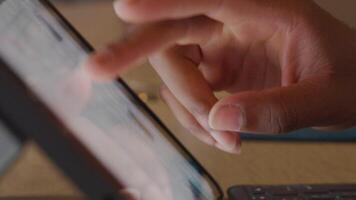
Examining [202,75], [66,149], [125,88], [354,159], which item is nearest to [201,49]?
[202,75]

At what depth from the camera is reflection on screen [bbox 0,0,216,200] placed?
10.6 inches

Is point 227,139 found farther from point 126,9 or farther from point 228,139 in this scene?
point 126,9

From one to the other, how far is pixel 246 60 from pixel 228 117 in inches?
7.3

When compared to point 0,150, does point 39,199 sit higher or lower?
lower

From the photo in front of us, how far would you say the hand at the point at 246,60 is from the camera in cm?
42

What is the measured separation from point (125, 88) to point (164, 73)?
9 centimetres

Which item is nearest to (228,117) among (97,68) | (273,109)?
(273,109)

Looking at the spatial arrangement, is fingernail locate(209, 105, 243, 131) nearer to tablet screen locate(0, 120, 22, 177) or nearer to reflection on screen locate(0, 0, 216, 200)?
reflection on screen locate(0, 0, 216, 200)

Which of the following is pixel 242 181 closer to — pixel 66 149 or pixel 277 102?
pixel 277 102

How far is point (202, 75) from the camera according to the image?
57cm

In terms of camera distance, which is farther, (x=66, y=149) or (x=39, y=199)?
(x=39, y=199)

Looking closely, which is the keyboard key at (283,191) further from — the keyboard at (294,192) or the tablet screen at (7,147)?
the tablet screen at (7,147)

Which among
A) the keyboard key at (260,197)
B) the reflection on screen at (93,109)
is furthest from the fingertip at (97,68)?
the keyboard key at (260,197)

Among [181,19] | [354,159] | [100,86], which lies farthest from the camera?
[354,159]
